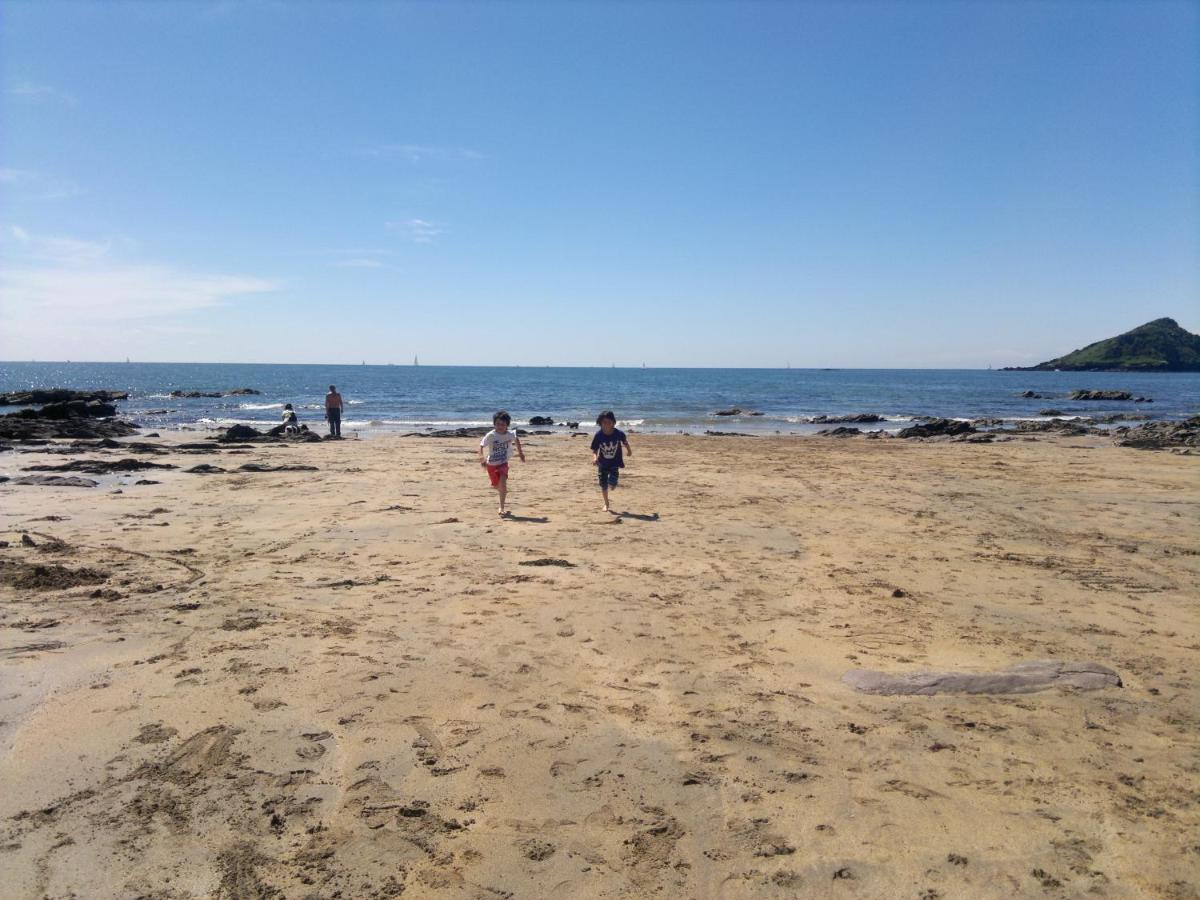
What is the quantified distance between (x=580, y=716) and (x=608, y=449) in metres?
6.76

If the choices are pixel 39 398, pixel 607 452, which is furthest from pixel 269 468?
pixel 39 398

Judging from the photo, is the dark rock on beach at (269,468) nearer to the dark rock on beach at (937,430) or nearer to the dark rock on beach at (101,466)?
the dark rock on beach at (101,466)

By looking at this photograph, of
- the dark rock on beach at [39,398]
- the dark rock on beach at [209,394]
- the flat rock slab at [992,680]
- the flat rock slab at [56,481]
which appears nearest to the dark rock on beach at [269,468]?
the flat rock slab at [56,481]

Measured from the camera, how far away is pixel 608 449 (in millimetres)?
10773

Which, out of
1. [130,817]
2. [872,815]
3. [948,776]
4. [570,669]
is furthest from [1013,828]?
[130,817]

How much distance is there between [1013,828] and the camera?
10.6 feet

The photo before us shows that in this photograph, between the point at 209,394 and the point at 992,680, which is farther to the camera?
the point at 209,394

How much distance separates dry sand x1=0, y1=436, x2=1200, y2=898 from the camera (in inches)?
117

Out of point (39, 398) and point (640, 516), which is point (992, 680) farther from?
point (39, 398)

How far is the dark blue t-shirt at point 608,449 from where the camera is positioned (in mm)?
10766

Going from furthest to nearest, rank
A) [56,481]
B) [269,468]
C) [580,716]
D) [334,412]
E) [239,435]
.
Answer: [334,412] → [239,435] → [269,468] → [56,481] → [580,716]

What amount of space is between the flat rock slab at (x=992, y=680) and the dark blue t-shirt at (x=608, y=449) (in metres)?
6.28

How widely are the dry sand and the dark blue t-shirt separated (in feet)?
6.47

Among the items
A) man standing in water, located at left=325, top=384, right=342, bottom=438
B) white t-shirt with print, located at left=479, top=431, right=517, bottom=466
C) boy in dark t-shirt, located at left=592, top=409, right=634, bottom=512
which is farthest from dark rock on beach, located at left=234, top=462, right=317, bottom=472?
man standing in water, located at left=325, top=384, right=342, bottom=438
